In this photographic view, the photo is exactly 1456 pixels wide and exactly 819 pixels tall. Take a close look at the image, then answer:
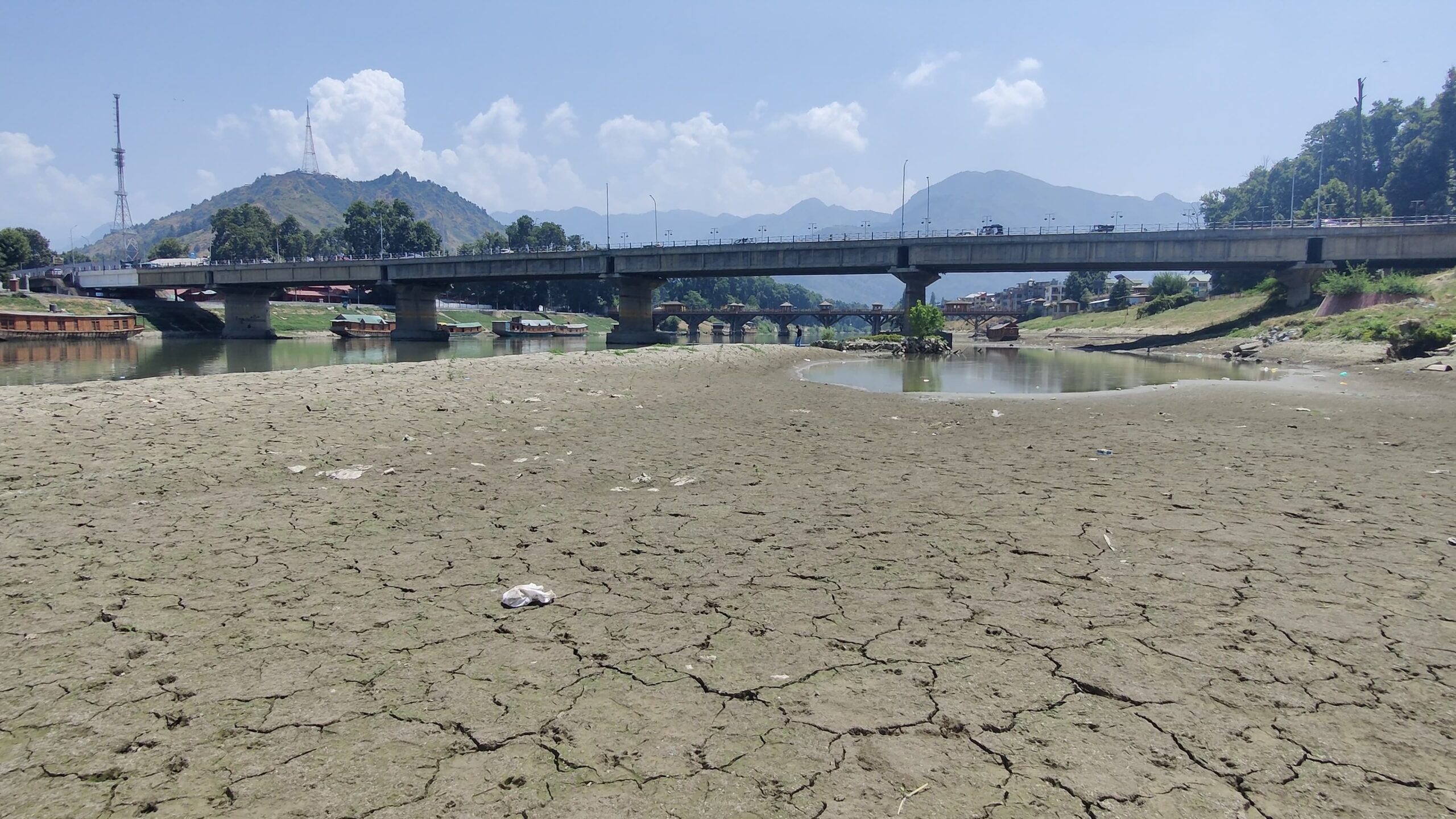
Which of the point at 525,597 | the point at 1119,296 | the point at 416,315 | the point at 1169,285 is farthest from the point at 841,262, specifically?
the point at 1119,296

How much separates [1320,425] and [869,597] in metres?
13.1

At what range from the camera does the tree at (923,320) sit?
55.9 m

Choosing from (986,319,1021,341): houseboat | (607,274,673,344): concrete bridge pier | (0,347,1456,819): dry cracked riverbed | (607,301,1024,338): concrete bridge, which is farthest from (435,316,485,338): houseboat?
(0,347,1456,819): dry cracked riverbed

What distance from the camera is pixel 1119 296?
403ft

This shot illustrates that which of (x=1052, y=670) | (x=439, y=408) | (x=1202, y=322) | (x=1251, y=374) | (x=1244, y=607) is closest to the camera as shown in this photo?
(x=1052, y=670)

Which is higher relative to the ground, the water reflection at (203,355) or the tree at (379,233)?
the tree at (379,233)

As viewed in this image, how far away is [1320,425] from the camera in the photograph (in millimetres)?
13281

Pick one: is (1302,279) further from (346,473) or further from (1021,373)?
(346,473)

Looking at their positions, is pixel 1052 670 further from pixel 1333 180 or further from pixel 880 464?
pixel 1333 180

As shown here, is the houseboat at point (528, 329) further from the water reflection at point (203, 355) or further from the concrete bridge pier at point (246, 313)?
the concrete bridge pier at point (246, 313)

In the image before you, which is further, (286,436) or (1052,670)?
(286,436)

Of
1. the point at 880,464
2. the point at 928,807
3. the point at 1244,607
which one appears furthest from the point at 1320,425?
the point at 928,807

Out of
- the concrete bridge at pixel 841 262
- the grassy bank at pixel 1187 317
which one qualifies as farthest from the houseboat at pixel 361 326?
the grassy bank at pixel 1187 317

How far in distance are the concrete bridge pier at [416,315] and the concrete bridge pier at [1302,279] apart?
79.6 metres
